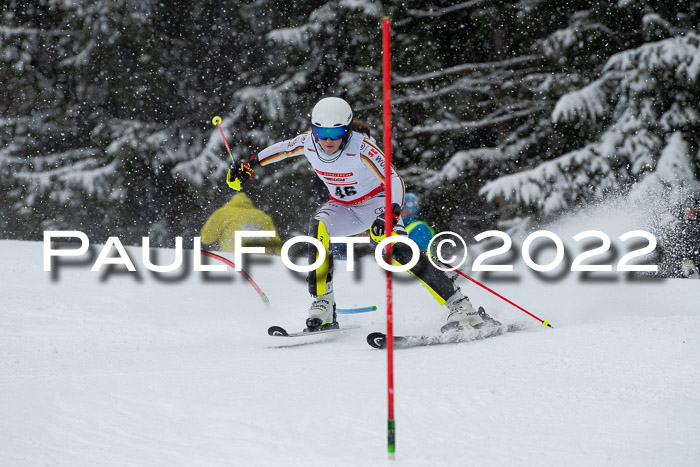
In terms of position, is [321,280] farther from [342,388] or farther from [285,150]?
[342,388]

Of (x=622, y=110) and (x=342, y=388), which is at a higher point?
(x=622, y=110)

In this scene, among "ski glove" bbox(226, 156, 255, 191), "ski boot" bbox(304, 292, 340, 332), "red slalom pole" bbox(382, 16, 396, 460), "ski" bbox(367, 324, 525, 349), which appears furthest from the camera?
"ski glove" bbox(226, 156, 255, 191)

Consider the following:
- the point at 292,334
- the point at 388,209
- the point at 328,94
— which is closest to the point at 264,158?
the point at 292,334

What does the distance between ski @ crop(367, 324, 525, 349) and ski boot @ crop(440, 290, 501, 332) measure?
122mm

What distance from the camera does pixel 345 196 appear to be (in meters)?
5.12

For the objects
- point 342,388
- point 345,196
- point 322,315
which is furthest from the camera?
point 345,196

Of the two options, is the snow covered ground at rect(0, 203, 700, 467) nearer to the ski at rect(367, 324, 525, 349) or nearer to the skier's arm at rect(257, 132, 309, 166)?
the ski at rect(367, 324, 525, 349)

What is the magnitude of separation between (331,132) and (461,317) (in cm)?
143

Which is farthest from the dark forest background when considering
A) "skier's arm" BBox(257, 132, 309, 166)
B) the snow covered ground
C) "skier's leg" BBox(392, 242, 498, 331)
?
"skier's arm" BBox(257, 132, 309, 166)

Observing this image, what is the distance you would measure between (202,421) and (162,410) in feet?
0.71

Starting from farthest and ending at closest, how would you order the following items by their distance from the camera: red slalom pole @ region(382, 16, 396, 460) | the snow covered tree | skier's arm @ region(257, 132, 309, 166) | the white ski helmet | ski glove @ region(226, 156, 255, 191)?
the snow covered tree → ski glove @ region(226, 156, 255, 191) → skier's arm @ region(257, 132, 309, 166) → the white ski helmet → red slalom pole @ region(382, 16, 396, 460)

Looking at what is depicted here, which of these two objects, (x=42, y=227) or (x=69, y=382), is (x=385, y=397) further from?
(x=42, y=227)

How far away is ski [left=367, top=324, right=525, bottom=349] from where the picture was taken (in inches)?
166

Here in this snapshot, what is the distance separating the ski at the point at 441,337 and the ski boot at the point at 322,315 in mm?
657
